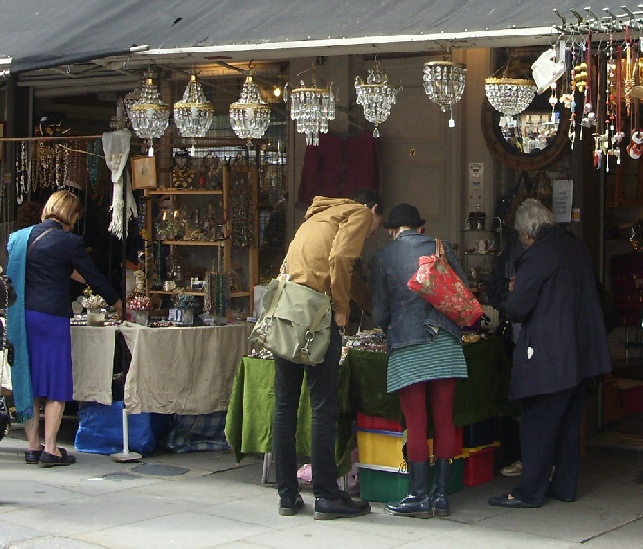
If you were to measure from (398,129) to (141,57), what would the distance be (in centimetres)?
281

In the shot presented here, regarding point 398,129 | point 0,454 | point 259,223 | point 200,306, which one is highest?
point 398,129

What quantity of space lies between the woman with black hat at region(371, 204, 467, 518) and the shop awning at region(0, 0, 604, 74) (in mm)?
1042

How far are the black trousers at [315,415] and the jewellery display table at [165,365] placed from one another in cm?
155

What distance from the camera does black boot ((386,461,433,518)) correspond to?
242 inches

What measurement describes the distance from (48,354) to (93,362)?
384 mm

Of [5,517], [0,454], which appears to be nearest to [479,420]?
[5,517]

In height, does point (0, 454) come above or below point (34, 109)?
below

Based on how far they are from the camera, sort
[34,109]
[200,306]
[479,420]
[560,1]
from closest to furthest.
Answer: [560,1] < [479,420] < [200,306] < [34,109]

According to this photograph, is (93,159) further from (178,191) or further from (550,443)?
(550,443)

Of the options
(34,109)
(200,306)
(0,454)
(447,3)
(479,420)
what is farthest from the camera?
(34,109)

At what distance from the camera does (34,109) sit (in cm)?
1120

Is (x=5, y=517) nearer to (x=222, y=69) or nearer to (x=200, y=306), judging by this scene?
(x=200, y=306)

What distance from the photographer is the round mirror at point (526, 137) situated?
813 centimetres

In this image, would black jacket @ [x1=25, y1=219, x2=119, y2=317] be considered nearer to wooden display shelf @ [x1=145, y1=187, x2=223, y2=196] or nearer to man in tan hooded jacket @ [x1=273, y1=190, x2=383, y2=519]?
wooden display shelf @ [x1=145, y1=187, x2=223, y2=196]
